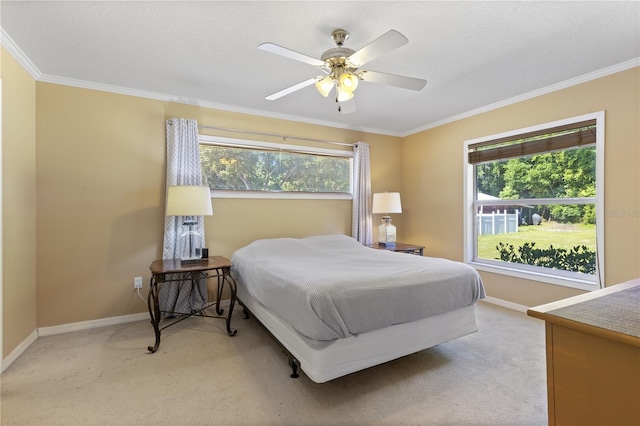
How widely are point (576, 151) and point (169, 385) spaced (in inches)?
165

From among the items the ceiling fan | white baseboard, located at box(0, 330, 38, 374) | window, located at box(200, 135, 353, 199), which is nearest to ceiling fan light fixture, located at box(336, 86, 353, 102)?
the ceiling fan

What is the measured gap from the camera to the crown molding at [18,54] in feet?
6.99

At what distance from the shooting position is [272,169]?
12.9 ft

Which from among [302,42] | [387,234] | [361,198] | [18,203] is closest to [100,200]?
[18,203]

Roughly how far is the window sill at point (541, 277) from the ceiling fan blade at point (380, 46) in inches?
115

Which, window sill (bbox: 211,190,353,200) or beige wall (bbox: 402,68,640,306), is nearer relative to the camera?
beige wall (bbox: 402,68,640,306)

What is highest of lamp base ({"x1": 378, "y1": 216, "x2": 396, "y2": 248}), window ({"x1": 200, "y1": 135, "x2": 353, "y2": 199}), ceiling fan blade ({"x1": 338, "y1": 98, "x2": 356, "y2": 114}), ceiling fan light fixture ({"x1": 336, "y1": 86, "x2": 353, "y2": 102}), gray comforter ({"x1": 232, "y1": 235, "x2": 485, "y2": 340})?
ceiling fan blade ({"x1": 338, "y1": 98, "x2": 356, "y2": 114})

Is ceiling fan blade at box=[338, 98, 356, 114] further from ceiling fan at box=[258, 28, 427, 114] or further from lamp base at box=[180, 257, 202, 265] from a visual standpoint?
lamp base at box=[180, 257, 202, 265]

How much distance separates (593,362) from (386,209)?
330 centimetres

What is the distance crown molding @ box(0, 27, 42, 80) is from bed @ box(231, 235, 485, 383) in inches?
96.7

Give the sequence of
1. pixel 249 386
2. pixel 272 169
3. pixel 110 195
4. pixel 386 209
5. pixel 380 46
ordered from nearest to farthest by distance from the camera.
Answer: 1. pixel 380 46
2. pixel 249 386
3. pixel 110 195
4. pixel 272 169
5. pixel 386 209

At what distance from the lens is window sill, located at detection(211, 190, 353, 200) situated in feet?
11.8

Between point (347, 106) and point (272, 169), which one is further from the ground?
point (347, 106)

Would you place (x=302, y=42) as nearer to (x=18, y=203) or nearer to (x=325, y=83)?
(x=325, y=83)
